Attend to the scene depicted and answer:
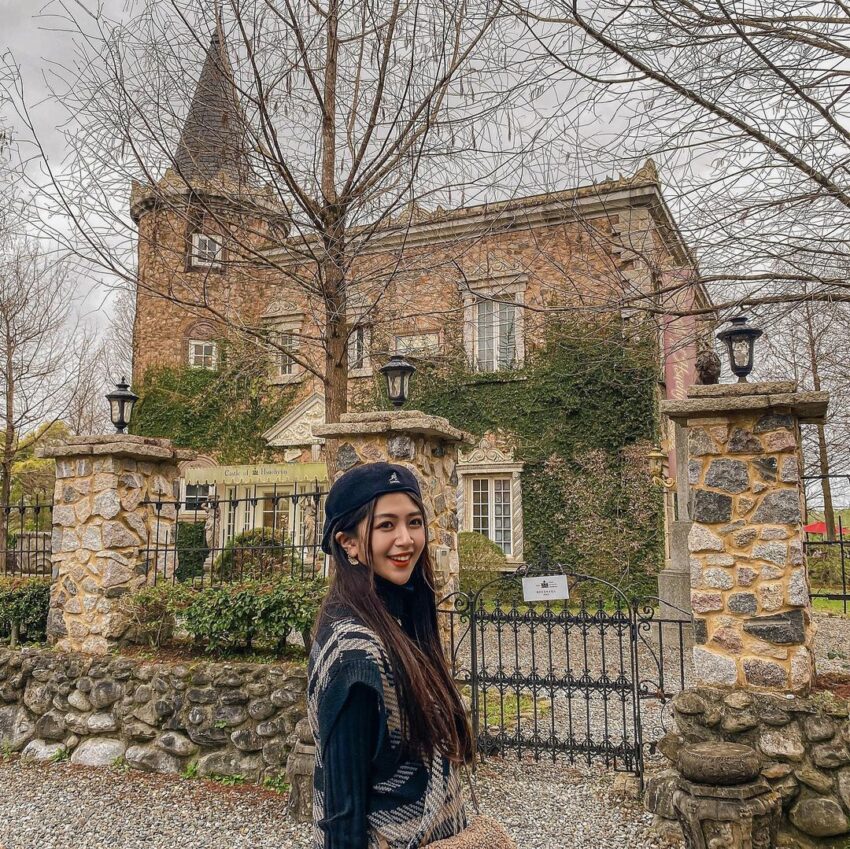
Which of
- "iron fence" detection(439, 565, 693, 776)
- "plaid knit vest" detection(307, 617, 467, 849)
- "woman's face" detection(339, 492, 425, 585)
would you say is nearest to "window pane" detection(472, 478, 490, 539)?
"iron fence" detection(439, 565, 693, 776)

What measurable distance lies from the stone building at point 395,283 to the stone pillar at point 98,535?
1.23 meters

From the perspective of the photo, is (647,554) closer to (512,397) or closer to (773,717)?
(512,397)

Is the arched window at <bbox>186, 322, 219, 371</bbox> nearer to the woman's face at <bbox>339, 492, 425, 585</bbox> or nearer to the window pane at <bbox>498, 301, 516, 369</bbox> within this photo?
the window pane at <bbox>498, 301, 516, 369</bbox>

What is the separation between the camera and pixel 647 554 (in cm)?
1249

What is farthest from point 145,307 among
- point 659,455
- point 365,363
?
point 659,455

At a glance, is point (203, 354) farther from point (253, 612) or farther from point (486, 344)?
point (253, 612)

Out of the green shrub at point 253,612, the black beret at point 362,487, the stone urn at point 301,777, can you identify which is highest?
the black beret at point 362,487

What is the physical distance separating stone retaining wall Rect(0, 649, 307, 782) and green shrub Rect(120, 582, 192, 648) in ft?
1.17

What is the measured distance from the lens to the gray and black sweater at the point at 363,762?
139 cm

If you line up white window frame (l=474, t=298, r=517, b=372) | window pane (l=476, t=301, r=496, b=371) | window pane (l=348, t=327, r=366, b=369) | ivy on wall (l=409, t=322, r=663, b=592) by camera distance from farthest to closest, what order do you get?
window pane (l=476, t=301, r=496, b=371), white window frame (l=474, t=298, r=517, b=372), ivy on wall (l=409, t=322, r=663, b=592), window pane (l=348, t=327, r=366, b=369)

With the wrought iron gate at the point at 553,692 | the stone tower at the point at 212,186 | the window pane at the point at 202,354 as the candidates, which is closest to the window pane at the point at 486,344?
the window pane at the point at 202,354

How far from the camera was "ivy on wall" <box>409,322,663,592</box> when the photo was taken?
1259 centimetres

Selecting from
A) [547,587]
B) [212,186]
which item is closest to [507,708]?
[547,587]

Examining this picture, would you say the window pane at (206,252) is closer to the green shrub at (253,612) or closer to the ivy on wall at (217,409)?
the green shrub at (253,612)
